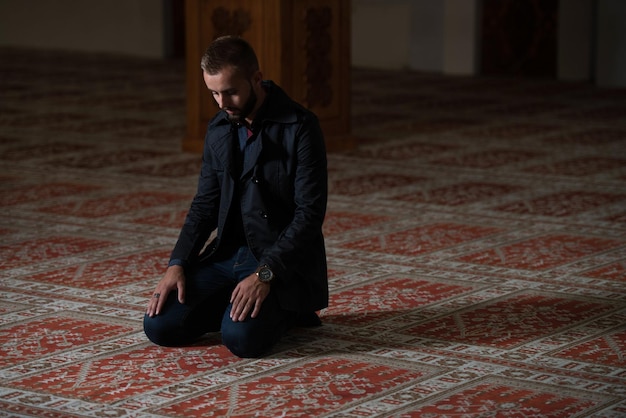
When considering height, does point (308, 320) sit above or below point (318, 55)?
below

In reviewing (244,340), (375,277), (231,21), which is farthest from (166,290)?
(231,21)

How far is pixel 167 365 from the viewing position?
151 inches

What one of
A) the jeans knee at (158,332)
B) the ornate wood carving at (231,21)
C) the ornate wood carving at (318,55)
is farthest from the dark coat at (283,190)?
the ornate wood carving at (318,55)

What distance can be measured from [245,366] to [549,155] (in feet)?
17.2

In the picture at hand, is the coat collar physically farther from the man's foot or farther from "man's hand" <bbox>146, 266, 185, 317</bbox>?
the man's foot

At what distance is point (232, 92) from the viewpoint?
376cm

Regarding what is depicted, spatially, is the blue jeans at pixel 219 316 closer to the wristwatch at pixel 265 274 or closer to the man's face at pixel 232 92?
the wristwatch at pixel 265 274

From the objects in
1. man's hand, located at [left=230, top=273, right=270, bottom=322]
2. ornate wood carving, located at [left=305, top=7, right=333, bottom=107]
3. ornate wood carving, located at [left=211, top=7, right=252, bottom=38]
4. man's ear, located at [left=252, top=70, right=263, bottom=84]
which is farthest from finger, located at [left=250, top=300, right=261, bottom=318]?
ornate wood carving, located at [left=305, top=7, right=333, bottom=107]

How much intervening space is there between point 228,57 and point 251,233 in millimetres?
586

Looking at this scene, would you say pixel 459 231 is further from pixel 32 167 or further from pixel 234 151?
pixel 32 167

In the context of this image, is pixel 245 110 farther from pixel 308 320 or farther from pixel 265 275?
pixel 308 320

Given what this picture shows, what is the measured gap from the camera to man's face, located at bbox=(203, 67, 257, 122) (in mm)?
3713

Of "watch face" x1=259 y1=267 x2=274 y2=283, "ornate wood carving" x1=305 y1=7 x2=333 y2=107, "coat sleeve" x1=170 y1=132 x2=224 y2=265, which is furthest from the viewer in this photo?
"ornate wood carving" x1=305 y1=7 x2=333 y2=107

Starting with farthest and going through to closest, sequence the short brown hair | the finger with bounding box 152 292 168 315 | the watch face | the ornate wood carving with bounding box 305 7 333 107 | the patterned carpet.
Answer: the ornate wood carving with bounding box 305 7 333 107 → the finger with bounding box 152 292 168 315 → the watch face → the short brown hair → the patterned carpet
